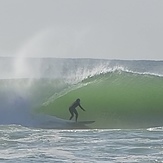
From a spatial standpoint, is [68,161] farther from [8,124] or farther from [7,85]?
[7,85]

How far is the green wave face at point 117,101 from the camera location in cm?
1945

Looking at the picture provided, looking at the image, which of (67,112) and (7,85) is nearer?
(67,112)

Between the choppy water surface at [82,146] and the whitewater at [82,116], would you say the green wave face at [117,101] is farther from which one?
the choppy water surface at [82,146]

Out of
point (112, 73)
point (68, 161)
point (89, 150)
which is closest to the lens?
point (68, 161)

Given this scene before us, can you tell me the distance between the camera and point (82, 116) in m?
19.9

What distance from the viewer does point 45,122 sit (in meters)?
19.4

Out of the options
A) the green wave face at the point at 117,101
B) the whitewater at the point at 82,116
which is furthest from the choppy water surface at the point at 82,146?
the green wave face at the point at 117,101

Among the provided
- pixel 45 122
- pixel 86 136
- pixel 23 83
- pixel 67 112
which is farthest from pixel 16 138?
pixel 23 83

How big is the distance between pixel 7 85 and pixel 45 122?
6082mm

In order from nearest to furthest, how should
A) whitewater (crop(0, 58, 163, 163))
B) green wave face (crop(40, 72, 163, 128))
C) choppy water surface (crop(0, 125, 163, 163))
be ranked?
A: choppy water surface (crop(0, 125, 163, 163)) → whitewater (crop(0, 58, 163, 163)) → green wave face (crop(40, 72, 163, 128))

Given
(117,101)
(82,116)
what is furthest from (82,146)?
(117,101)

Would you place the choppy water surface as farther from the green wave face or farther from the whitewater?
the green wave face

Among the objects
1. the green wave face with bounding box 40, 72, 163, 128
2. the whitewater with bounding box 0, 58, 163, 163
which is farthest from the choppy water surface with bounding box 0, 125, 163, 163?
the green wave face with bounding box 40, 72, 163, 128

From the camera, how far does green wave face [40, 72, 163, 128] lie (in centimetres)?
1945
